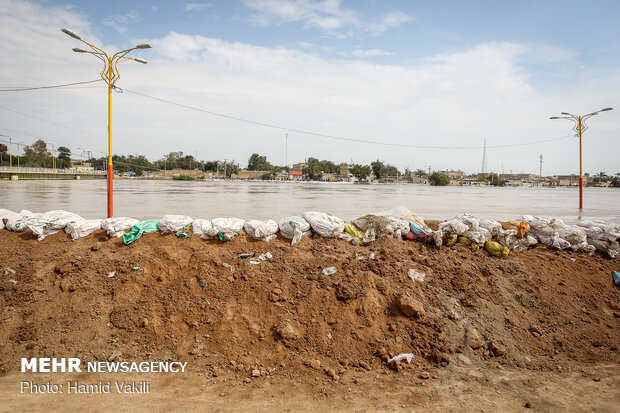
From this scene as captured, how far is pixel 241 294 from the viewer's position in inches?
185

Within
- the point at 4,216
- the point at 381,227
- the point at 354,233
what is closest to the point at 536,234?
the point at 381,227

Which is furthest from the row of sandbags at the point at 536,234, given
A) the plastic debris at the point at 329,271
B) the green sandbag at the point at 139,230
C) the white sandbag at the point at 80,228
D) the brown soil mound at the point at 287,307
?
the white sandbag at the point at 80,228

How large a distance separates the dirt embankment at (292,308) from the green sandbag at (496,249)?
0.33 meters

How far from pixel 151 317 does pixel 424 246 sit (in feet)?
14.7

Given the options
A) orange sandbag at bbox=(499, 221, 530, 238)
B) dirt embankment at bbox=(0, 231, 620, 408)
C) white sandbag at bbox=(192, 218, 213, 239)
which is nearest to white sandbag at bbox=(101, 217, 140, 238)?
dirt embankment at bbox=(0, 231, 620, 408)

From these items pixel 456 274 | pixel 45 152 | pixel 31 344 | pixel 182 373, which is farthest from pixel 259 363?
pixel 45 152

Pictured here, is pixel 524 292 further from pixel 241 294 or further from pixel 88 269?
pixel 88 269

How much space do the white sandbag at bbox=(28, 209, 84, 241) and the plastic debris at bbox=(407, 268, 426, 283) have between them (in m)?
5.72

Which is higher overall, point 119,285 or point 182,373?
point 119,285

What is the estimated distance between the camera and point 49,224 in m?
5.73

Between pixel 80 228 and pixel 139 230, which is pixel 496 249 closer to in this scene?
pixel 139 230

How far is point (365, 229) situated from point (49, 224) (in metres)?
5.43

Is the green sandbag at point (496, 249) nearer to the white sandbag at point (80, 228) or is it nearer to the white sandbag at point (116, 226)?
the white sandbag at point (116, 226)

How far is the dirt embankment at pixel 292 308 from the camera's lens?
13.3 feet
